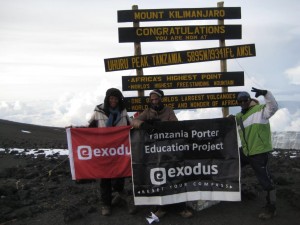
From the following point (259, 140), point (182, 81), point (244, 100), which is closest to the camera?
point (259, 140)

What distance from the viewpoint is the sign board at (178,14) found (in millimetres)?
10102

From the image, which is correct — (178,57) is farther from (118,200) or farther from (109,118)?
(118,200)

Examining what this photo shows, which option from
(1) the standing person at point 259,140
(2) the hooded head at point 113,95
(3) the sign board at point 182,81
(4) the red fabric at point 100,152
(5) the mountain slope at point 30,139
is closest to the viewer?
(1) the standing person at point 259,140

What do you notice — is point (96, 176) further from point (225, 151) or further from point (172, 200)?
point (225, 151)

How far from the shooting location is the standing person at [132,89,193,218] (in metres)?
6.95

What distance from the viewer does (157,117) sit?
7168mm

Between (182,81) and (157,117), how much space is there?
140 inches

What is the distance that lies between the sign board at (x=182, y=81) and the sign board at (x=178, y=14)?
1558 mm

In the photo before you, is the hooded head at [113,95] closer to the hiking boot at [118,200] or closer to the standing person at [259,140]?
the hiking boot at [118,200]

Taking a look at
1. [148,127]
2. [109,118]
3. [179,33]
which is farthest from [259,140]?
[179,33]

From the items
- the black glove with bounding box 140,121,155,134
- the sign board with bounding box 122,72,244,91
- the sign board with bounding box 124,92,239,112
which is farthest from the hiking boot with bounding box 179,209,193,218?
the sign board with bounding box 122,72,244,91

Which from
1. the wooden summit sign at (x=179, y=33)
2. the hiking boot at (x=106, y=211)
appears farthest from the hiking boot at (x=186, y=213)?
the wooden summit sign at (x=179, y=33)

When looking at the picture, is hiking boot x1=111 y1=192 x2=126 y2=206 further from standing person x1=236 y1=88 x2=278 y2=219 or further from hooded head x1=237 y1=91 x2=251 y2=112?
hooded head x1=237 y1=91 x2=251 y2=112

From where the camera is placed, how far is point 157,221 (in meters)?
6.83
